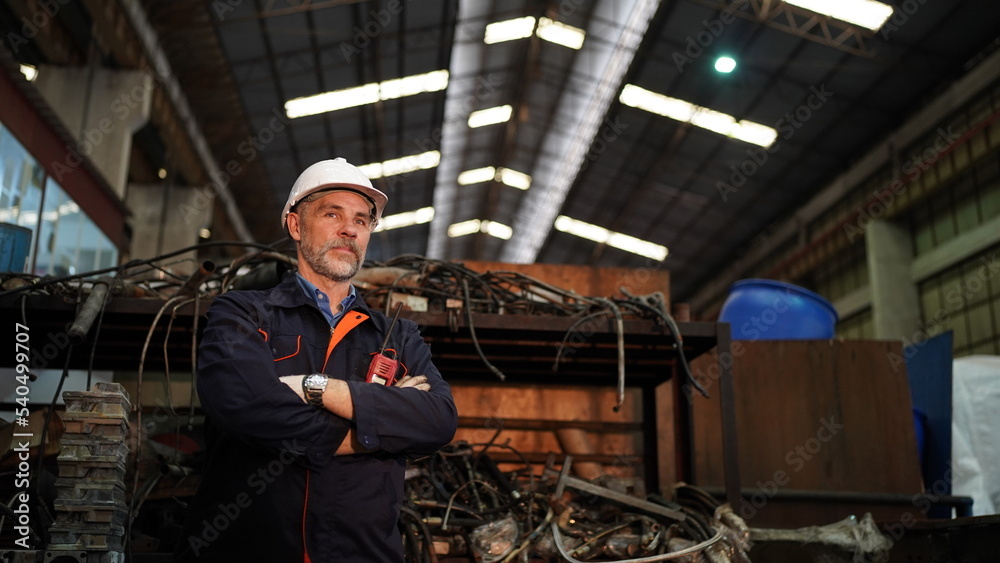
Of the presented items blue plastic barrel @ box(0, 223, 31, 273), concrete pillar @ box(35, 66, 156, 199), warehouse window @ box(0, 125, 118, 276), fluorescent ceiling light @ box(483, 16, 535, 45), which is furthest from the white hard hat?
fluorescent ceiling light @ box(483, 16, 535, 45)

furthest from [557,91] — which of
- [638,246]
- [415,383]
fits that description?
[415,383]

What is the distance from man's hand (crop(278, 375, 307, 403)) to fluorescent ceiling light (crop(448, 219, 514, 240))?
823 inches

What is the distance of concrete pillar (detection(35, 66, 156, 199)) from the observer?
1086 centimetres

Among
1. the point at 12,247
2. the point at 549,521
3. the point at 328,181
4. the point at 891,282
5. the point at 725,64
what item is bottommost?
the point at 549,521

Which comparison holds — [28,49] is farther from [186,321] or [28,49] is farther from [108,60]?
[186,321]

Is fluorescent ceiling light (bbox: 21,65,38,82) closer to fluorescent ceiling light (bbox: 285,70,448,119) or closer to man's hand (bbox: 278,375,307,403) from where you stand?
fluorescent ceiling light (bbox: 285,70,448,119)

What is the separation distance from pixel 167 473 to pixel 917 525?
12.2ft

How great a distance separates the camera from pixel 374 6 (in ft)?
41.3

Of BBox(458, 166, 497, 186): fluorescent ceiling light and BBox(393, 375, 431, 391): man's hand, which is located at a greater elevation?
BBox(458, 166, 497, 186): fluorescent ceiling light

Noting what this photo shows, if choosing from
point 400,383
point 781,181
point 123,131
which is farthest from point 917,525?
point 781,181

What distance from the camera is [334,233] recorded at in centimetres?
279

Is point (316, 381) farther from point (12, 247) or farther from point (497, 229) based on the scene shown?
point (497, 229)

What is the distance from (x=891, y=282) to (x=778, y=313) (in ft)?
31.9

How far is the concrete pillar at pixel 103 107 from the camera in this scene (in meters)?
10.9
